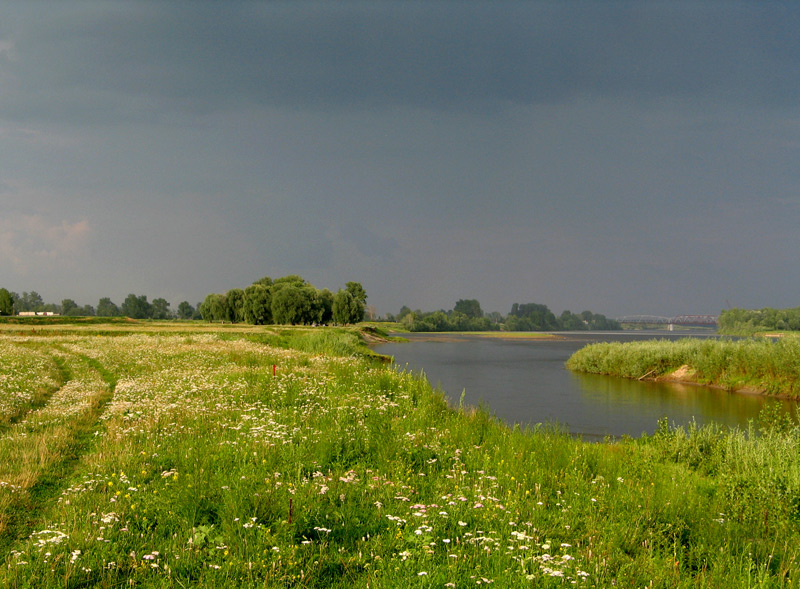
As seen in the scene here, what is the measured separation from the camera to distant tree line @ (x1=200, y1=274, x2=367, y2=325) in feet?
348

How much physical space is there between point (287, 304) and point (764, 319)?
10825cm

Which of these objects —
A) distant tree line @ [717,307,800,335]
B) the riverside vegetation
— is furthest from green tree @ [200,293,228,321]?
the riverside vegetation

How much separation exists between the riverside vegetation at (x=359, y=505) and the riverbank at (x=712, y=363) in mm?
27198

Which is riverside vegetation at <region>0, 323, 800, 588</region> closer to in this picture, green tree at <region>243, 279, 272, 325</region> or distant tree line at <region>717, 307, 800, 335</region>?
green tree at <region>243, 279, 272, 325</region>

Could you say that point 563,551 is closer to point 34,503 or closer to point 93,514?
point 93,514

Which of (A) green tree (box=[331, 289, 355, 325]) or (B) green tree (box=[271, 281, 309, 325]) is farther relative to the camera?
(A) green tree (box=[331, 289, 355, 325])

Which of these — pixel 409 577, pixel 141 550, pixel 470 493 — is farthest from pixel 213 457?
pixel 409 577

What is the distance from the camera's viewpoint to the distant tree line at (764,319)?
4213 inches

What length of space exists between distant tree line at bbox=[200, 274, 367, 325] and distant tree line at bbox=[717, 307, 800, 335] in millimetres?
83540

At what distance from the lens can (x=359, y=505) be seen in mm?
6930

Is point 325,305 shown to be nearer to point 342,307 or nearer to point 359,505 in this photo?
point 342,307

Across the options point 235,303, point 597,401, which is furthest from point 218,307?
point 597,401

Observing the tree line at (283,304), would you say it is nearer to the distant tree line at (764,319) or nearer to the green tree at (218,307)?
the green tree at (218,307)

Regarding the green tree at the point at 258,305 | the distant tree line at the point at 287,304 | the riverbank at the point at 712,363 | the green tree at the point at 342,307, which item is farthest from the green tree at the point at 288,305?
the riverbank at the point at 712,363
